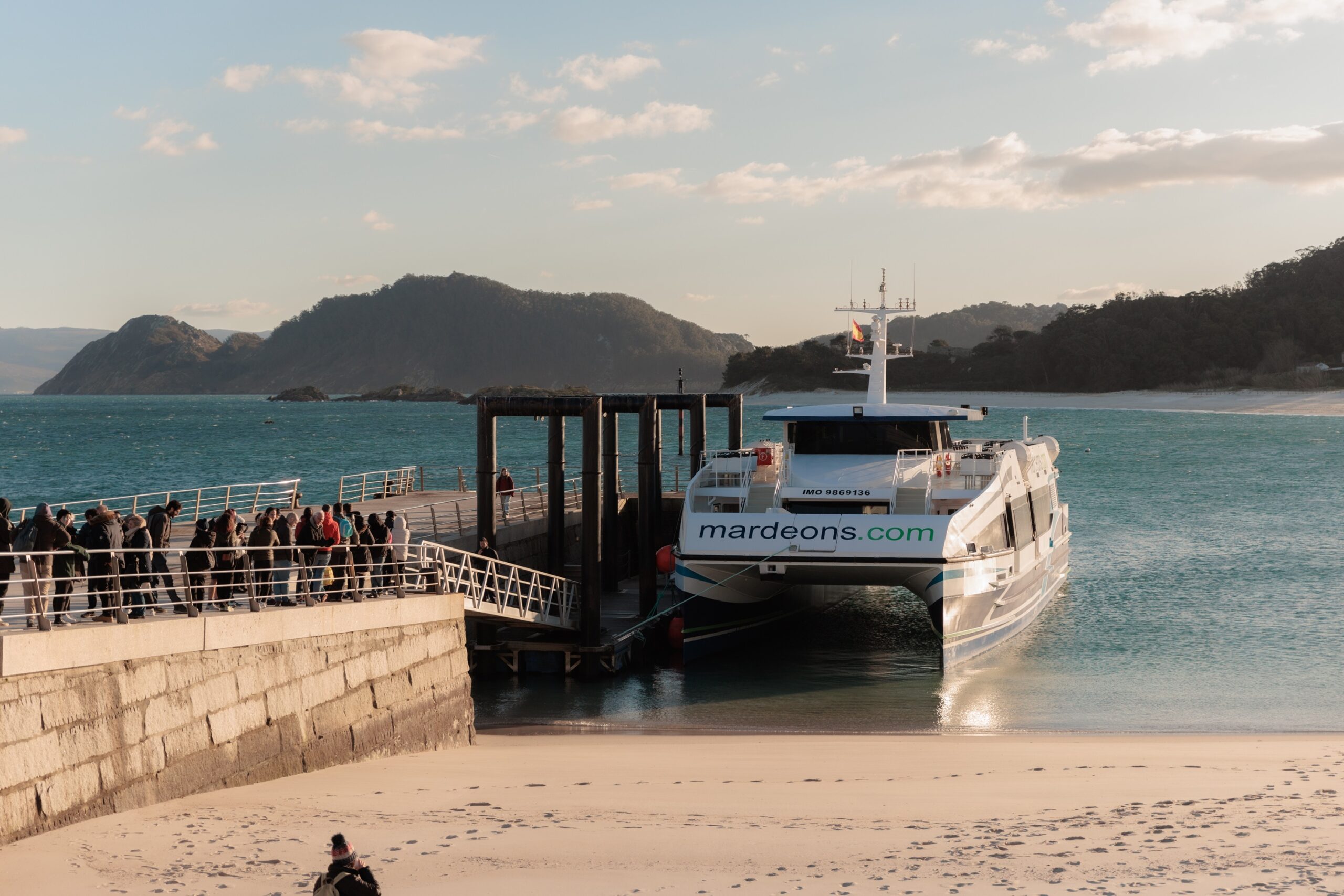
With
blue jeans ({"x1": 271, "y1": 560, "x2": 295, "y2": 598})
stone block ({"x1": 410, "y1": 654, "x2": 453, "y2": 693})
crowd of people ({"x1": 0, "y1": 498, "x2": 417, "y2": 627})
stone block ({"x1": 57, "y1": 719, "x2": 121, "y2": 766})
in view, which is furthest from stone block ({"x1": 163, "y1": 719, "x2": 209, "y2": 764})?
stone block ({"x1": 410, "y1": 654, "x2": 453, "y2": 693})

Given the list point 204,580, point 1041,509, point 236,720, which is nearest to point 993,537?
point 1041,509

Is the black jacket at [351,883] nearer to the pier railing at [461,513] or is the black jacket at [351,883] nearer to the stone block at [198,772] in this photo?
the stone block at [198,772]

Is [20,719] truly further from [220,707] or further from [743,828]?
[743,828]

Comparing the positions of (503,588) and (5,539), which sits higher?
(5,539)

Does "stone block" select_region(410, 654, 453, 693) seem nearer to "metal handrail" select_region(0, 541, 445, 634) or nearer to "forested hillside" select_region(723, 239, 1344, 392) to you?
"metal handrail" select_region(0, 541, 445, 634)

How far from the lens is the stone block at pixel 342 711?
13695 millimetres

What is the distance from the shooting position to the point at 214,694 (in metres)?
12.1

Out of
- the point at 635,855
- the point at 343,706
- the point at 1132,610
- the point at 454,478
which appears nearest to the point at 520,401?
the point at 343,706

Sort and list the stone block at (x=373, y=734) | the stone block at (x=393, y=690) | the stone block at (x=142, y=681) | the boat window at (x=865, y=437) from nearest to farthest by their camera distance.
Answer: the stone block at (x=142, y=681) → the stone block at (x=373, y=734) → the stone block at (x=393, y=690) → the boat window at (x=865, y=437)

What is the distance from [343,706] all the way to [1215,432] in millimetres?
127138

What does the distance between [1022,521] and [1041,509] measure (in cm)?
318

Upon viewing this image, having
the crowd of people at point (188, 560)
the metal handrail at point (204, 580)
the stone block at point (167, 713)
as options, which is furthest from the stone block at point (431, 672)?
the stone block at point (167, 713)

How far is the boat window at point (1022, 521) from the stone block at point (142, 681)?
59.2ft

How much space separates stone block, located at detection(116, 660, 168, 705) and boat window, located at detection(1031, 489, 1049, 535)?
2071cm
